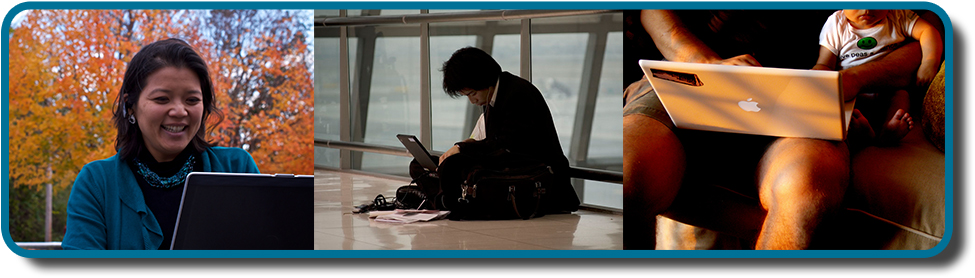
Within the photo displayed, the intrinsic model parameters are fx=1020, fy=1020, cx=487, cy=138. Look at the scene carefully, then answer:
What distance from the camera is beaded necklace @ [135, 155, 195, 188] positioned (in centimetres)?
403

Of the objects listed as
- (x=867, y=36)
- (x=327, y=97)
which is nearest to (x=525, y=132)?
(x=327, y=97)

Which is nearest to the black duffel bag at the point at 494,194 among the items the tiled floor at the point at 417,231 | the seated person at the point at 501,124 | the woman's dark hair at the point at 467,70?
the seated person at the point at 501,124

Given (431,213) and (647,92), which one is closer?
(647,92)

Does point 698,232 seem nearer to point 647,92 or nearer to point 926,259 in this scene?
point 647,92

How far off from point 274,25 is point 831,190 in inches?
93.6

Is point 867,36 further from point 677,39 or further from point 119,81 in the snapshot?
point 119,81

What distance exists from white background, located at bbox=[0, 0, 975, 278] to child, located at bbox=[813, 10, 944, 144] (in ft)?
0.59

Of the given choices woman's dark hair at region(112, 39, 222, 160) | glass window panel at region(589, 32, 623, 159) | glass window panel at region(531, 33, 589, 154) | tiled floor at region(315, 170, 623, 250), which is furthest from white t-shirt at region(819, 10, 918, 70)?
woman's dark hair at region(112, 39, 222, 160)

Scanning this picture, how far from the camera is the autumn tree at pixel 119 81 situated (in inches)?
161

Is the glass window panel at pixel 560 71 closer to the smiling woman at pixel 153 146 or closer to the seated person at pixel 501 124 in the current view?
the seated person at pixel 501 124

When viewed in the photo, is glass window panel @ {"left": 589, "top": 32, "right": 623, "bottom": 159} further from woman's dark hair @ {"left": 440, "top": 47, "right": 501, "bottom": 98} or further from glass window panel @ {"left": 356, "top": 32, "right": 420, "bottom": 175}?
glass window panel @ {"left": 356, "top": 32, "right": 420, "bottom": 175}

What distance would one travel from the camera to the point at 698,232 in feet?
14.1

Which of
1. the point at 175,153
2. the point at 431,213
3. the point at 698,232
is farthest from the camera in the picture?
the point at 431,213

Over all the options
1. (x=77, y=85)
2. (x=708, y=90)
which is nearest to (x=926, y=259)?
(x=708, y=90)
